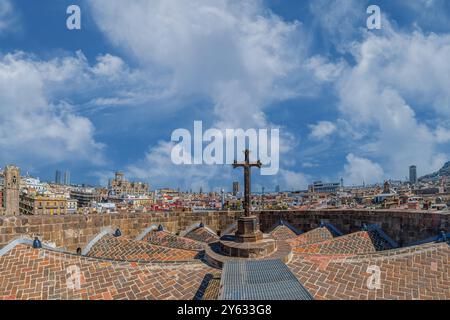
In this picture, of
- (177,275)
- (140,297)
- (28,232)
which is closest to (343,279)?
(177,275)

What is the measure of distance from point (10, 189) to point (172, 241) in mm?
71936

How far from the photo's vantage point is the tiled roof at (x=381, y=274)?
4.27 meters

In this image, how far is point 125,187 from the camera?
134125mm

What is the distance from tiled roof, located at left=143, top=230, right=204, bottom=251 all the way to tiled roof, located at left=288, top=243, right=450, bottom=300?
307cm

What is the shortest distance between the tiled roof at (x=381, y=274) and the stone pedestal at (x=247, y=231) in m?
1.16

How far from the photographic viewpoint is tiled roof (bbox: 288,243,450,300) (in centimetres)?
427

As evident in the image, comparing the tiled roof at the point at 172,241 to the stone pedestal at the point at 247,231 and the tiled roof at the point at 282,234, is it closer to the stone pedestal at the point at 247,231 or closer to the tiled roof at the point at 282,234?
the stone pedestal at the point at 247,231

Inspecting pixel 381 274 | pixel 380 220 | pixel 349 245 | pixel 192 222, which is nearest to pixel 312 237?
pixel 349 245

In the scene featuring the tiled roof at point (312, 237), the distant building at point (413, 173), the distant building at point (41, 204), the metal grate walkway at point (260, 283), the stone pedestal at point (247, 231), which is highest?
the distant building at point (413, 173)

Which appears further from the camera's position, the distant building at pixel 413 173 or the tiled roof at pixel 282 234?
the distant building at pixel 413 173

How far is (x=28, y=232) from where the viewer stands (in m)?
6.62

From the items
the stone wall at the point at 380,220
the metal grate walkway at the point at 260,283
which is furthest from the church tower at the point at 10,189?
the metal grate walkway at the point at 260,283
